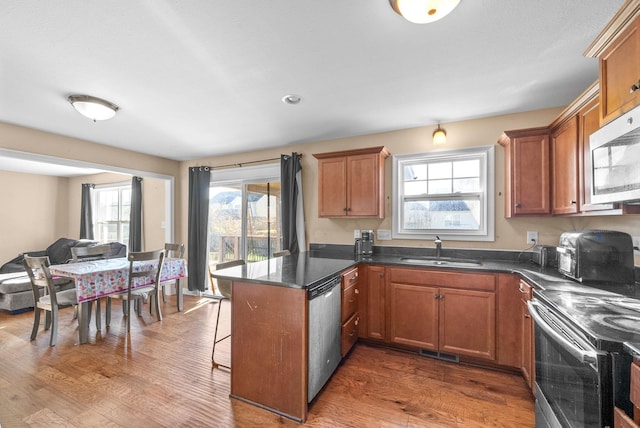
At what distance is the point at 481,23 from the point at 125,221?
6.78 m

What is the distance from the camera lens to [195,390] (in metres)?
2.08

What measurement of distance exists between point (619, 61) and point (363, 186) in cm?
207

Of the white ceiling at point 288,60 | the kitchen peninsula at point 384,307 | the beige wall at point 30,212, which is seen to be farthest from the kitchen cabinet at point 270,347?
the beige wall at point 30,212

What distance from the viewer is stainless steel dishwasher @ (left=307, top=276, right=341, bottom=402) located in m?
1.82

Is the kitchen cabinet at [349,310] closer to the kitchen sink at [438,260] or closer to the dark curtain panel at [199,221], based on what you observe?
the kitchen sink at [438,260]

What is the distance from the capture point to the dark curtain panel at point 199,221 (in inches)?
179

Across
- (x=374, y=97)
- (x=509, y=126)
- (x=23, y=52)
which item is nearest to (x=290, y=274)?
(x=374, y=97)

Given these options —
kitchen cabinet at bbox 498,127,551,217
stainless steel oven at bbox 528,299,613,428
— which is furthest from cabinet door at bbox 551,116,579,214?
stainless steel oven at bbox 528,299,613,428

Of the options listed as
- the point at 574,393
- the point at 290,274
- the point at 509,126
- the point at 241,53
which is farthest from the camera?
the point at 509,126

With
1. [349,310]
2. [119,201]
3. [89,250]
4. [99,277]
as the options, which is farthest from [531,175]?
[119,201]

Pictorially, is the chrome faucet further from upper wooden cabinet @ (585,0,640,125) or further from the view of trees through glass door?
the view of trees through glass door

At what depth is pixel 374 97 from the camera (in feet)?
8.08

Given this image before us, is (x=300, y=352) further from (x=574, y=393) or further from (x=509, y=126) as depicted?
(x=509, y=126)

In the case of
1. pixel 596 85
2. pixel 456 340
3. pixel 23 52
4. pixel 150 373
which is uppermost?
pixel 23 52
